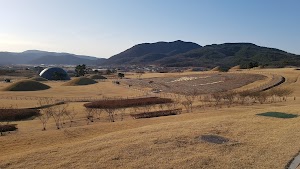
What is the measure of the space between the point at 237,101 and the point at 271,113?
12.0 metres

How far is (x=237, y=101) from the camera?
114 ft

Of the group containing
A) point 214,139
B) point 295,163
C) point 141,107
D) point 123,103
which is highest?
point 214,139

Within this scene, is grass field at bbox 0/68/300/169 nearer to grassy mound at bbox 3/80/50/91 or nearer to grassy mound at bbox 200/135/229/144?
grassy mound at bbox 200/135/229/144

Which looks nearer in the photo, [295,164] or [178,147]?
[295,164]

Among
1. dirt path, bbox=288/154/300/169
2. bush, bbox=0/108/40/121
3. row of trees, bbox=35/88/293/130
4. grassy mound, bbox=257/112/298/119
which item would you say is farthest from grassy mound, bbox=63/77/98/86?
dirt path, bbox=288/154/300/169

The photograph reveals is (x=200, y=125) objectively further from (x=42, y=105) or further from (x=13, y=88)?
(x=13, y=88)

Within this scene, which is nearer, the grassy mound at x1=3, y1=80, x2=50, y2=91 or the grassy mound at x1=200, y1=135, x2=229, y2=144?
the grassy mound at x1=200, y1=135, x2=229, y2=144

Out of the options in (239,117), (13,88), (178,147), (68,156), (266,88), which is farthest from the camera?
(13,88)

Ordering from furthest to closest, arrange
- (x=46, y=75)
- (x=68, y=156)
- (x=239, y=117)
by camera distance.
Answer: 1. (x=46, y=75)
2. (x=239, y=117)
3. (x=68, y=156)

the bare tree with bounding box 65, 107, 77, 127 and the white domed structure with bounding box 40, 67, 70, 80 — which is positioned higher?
the white domed structure with bounding box 40, 67, 70, 80

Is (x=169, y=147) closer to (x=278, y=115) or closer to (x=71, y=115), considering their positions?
(x=278, y=115)

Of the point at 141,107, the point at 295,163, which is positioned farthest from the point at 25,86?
the point at 295,163

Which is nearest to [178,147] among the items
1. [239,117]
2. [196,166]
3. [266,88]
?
[196,166]

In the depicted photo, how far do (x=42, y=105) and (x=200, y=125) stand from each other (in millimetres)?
25375
